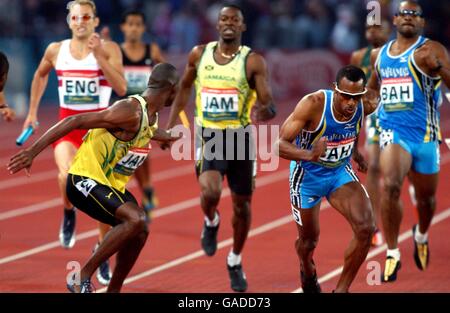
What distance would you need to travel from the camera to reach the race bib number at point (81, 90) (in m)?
10.5

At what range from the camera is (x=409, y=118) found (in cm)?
1017

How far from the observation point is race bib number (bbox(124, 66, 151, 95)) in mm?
12867

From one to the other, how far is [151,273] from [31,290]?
4.12 feet

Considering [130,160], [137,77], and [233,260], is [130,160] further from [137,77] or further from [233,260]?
[137,77]

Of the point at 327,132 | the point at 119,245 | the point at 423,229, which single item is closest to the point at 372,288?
the point at 423,229

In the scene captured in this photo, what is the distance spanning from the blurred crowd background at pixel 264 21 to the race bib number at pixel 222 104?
13419 mm

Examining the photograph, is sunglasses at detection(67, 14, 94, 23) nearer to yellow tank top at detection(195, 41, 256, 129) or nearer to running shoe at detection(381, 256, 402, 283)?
yellow tank top at detection(195, 41, 256, 129)

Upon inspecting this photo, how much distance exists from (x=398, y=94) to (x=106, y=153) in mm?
3101

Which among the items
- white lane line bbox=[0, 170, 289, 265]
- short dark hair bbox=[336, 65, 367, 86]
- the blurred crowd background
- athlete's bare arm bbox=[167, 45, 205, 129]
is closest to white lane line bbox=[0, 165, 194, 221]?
white lane line bbox=[0, 170, 289, 265]

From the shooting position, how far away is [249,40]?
25.1 m

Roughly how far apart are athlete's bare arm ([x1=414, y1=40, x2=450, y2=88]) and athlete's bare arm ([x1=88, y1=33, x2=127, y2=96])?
2648mm

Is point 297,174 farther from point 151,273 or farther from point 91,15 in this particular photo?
point 91,15

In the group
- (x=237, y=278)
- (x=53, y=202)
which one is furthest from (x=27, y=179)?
(x=237, y=278)

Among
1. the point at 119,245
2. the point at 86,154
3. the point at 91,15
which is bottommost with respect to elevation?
the point at 119,245
